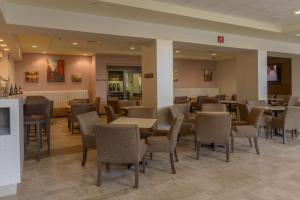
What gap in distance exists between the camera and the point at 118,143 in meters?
3.28

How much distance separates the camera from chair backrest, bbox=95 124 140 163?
3225 mm

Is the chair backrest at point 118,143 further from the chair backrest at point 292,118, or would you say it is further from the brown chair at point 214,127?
the chair backrest at point 292,118

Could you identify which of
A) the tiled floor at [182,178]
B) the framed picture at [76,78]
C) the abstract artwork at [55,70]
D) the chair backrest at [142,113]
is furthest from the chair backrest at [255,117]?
the abstract artwork at [55,70]

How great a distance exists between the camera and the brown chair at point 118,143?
3.22m

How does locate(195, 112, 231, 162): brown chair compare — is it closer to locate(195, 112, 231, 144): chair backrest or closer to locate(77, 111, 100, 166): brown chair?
locate(195, 112, 231, 144): chair backrest

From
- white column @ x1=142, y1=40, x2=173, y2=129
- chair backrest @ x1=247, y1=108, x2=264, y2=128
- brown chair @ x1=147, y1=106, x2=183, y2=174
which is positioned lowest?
brown chair @ x1=147, y1=106, x2=183, y2=174

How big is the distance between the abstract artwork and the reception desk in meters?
8.29

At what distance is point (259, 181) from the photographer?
3.58 meters

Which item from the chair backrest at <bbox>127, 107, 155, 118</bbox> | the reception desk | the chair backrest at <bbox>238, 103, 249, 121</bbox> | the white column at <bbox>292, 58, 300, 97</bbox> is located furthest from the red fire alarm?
the white column at <bbox>292, 58, 300, 97</bbox>

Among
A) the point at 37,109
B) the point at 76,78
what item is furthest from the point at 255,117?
the point at 76,78

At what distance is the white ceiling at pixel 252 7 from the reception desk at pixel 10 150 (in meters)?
3.44

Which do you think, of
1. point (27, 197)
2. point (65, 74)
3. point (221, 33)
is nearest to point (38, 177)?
point (27, 197)

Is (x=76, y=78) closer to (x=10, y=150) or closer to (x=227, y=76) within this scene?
(x=227, y=76)

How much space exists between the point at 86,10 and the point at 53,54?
6964mm
